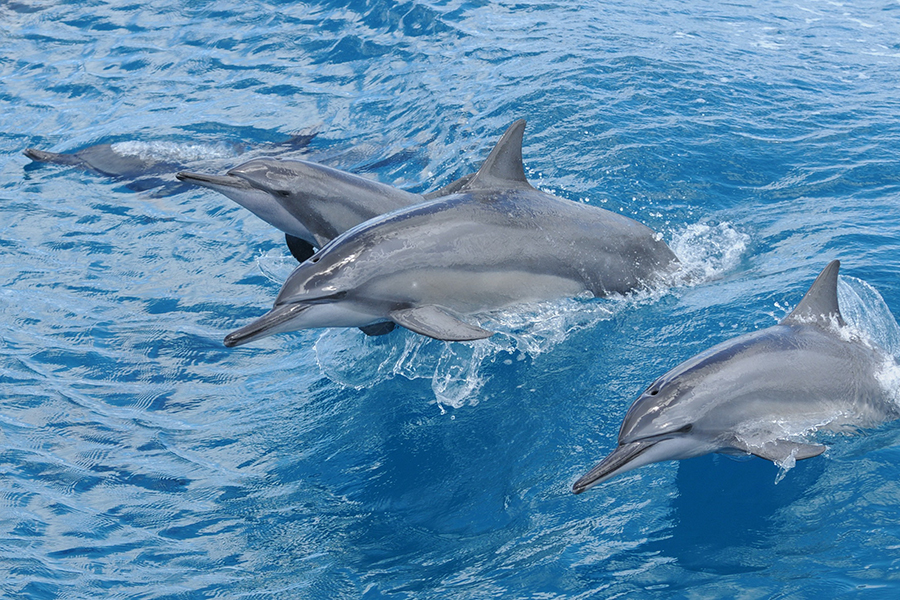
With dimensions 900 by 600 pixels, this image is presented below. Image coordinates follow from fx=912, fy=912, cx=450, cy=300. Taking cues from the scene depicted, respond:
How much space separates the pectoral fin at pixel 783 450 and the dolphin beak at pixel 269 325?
3101mm

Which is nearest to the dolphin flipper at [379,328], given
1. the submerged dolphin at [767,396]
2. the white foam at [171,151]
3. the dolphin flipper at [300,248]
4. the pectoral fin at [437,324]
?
the pectoral fin at [437,324]

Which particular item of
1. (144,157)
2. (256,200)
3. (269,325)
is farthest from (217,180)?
(144,157)

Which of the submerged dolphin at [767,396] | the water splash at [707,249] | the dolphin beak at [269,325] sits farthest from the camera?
the water splash at [707,249]

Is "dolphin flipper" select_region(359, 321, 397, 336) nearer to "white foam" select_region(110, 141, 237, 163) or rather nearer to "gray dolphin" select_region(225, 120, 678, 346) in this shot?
"gray dolphin" select_region(225, 120, 678, 346)

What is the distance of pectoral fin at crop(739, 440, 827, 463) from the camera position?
5.49m

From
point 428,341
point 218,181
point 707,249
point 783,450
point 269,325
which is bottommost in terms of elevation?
point 428,341

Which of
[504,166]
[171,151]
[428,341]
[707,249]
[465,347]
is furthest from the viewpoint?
[171,151]

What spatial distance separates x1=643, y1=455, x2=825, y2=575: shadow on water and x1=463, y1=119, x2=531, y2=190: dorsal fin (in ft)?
8.90

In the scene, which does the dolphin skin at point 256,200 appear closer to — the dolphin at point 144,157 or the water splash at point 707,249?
the water splash at point 707,249

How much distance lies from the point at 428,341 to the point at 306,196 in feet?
5.47

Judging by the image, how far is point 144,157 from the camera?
12.2 meters

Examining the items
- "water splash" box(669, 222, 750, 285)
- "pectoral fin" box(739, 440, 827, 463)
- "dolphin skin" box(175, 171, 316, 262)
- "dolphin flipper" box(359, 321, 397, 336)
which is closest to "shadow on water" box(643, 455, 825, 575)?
"pectoral fin" box(739, 440, 827, 463)

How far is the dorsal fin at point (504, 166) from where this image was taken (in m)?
7.33

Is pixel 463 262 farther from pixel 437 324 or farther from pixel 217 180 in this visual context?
pixel 217 180
